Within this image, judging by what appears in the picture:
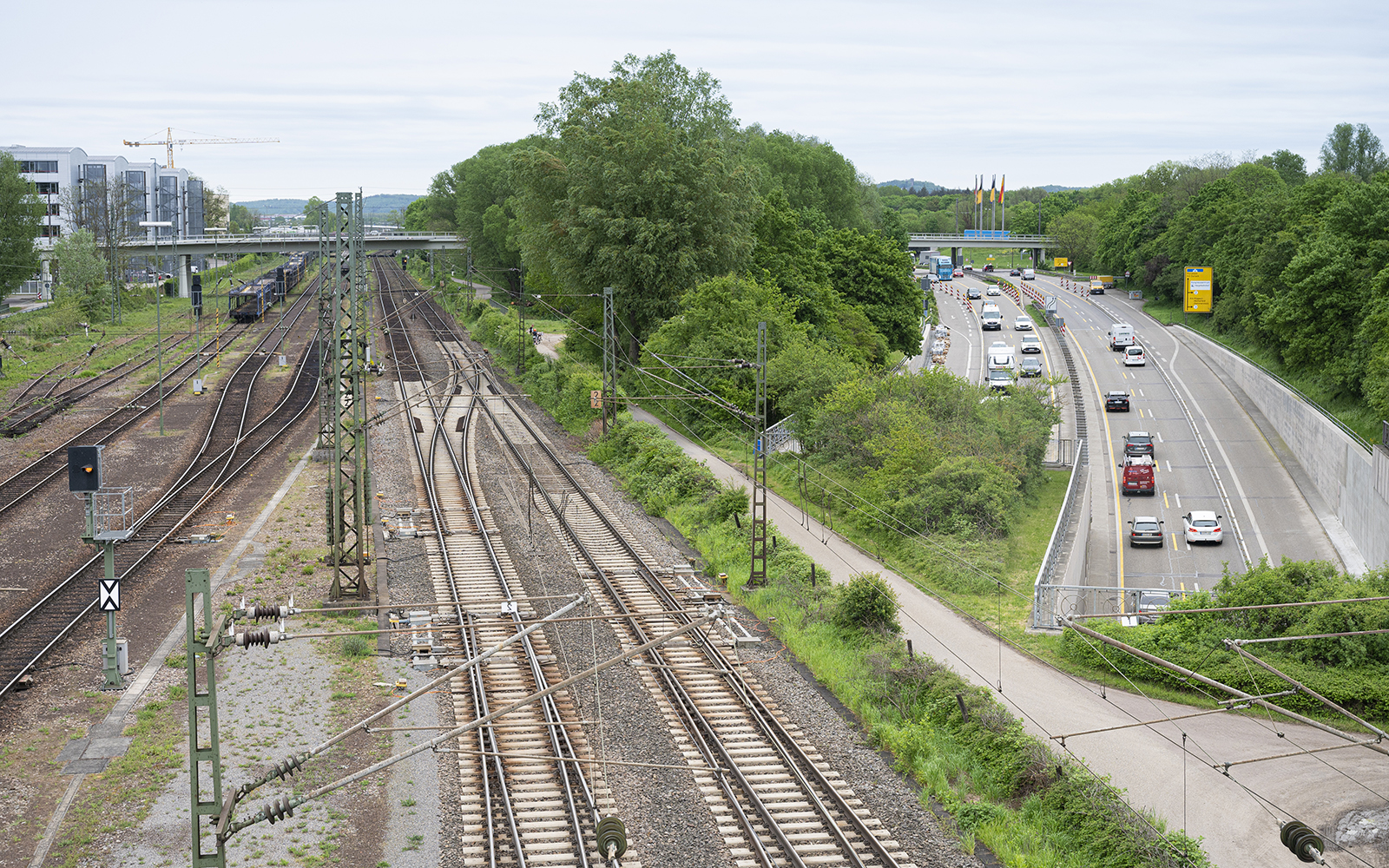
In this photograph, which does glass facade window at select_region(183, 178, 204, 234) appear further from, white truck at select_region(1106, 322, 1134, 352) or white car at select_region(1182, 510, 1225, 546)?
white car at select_region(1182, 510, 1225, 546)

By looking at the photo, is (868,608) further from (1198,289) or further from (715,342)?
(1198,289)

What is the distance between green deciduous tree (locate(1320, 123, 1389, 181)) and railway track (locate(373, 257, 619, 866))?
122636 millimetres

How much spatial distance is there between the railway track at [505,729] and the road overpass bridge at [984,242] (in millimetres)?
120381

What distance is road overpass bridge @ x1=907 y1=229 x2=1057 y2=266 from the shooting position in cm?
14900

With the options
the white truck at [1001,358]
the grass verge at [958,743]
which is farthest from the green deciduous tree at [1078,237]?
the grass verge at [958,743]

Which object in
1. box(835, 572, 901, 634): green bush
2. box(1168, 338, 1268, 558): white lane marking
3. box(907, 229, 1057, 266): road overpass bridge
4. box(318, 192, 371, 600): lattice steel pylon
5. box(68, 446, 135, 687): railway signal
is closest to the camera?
box(68, 446, 135, 687): railway signal

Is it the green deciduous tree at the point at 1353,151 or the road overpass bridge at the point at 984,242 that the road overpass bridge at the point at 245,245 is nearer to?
the road overpass bridge at the point at 984,242

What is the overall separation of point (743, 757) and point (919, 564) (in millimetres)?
15209

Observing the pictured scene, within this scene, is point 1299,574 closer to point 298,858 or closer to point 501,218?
point 298,858

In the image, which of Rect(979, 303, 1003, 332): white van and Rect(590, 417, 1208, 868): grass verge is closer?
Rect(590, 417, 1208, 868): grass verge

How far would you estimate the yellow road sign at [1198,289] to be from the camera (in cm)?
8594

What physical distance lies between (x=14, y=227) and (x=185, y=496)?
52.6 metres

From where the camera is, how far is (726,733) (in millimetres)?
21609

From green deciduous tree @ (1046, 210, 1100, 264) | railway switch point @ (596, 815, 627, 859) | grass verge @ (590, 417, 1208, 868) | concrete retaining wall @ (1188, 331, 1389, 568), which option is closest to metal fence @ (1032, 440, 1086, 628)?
grass verge @ (590, 417, 1208, 868)
